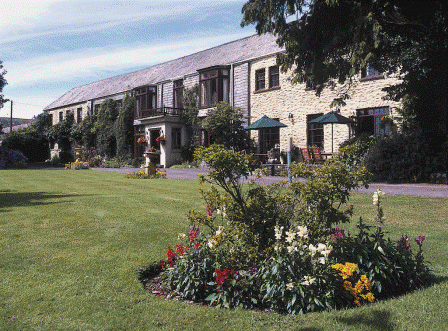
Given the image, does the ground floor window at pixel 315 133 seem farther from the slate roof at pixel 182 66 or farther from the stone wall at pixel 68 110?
the stone wall at pixel 68 110

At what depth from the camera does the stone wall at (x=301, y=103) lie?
17922 millimetres

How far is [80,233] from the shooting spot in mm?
6234

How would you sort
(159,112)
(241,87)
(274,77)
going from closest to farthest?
(274,77) < (241,87) < (159,112)

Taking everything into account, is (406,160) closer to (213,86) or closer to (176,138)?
(213,86)

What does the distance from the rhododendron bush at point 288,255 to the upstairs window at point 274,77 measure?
18888 mm

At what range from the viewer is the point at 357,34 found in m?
9.96

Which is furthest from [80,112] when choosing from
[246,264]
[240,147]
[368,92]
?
[246,264]

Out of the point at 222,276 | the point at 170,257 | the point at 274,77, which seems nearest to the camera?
the point at 222,276

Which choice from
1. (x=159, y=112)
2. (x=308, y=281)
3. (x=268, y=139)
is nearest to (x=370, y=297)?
(x=308, y=281)

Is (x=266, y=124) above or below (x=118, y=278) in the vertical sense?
above

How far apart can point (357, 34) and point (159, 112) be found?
19.9m

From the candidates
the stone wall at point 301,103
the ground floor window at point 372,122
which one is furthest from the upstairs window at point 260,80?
the ground floor window at point 372,122

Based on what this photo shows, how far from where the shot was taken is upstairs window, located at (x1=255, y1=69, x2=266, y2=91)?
23312 millimetres

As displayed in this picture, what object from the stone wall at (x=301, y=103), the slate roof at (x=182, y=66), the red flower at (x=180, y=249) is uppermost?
the slate roof at (x=182, y=66)
